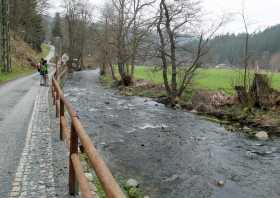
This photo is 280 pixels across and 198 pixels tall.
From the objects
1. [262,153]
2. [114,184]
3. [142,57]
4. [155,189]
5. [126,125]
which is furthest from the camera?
[142,57]

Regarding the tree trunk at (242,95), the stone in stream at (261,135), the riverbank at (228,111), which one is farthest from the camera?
the tree trunk at (242,95)

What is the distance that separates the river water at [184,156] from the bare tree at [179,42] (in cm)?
637

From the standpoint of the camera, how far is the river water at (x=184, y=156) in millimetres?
8516

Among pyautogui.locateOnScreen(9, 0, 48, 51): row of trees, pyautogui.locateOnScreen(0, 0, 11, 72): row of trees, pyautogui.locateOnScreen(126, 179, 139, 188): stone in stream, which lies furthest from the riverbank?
pyautogui.locateOnScreen(9, 0, 48, 51): row of trees

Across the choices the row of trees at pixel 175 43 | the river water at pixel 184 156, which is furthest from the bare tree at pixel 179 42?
the river water at pixel 184 156

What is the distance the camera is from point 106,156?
10180 millimetres

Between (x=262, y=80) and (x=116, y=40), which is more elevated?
(x=116, y=40)

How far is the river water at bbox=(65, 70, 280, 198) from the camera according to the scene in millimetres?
8516

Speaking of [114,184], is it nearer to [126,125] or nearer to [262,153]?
[262,153]

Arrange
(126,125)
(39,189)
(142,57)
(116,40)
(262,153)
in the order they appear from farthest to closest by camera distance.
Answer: (116,40), (142,57), (126,125), (262,153), (39,189)

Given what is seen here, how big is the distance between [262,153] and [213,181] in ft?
12.2

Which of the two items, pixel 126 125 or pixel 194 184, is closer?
pixel 194 184

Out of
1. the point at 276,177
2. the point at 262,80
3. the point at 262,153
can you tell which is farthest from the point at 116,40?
the point at 276,177

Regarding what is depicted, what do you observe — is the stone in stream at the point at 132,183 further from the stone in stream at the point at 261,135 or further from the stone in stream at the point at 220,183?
the stone in stream at the point at 261,135
